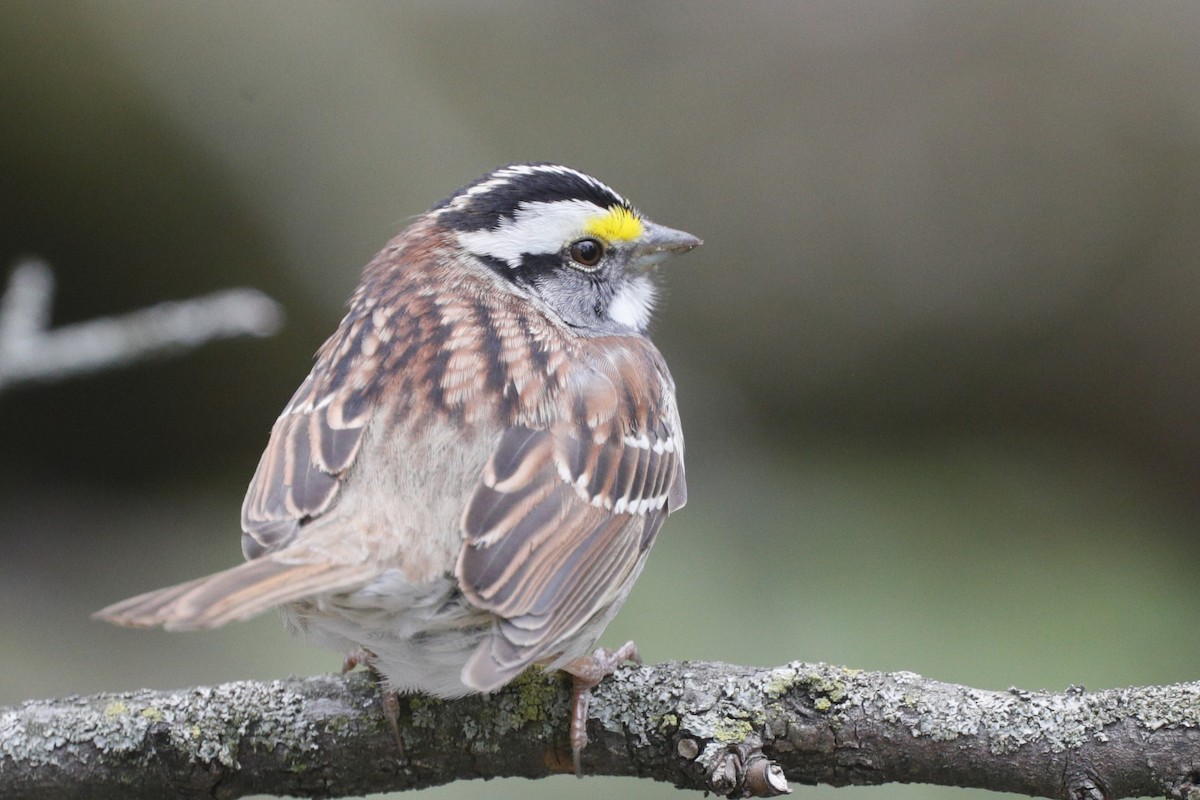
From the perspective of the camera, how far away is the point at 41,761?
10.5 feet

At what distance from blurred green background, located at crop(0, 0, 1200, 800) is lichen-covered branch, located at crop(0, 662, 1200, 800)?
11.0 ft

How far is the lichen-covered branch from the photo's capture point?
2916 mm

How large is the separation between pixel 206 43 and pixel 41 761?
4.86 m

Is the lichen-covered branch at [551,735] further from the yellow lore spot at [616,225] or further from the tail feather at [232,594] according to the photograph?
the yellow lore spot at [616,225]

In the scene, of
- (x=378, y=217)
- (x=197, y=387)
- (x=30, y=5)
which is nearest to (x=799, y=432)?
(x=378, y=217)

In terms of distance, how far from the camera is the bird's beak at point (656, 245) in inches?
171

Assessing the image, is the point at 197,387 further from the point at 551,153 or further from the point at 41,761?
the point at 41,761

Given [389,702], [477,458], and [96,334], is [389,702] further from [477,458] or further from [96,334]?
[96,334]

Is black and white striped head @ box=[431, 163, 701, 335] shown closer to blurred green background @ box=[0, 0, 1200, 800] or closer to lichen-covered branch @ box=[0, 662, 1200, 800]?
lichen-covered branch @ box=[0, 662, 1200, 800]

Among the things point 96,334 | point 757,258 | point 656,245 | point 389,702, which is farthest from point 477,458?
point 757,258

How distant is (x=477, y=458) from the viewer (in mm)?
3340

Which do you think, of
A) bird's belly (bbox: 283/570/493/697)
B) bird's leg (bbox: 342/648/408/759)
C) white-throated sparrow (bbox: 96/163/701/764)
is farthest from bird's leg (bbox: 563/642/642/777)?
bird's leg (bbox: 342/648/408/759)

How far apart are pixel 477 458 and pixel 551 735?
2.45 ft

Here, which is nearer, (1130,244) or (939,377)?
(1130,244)
